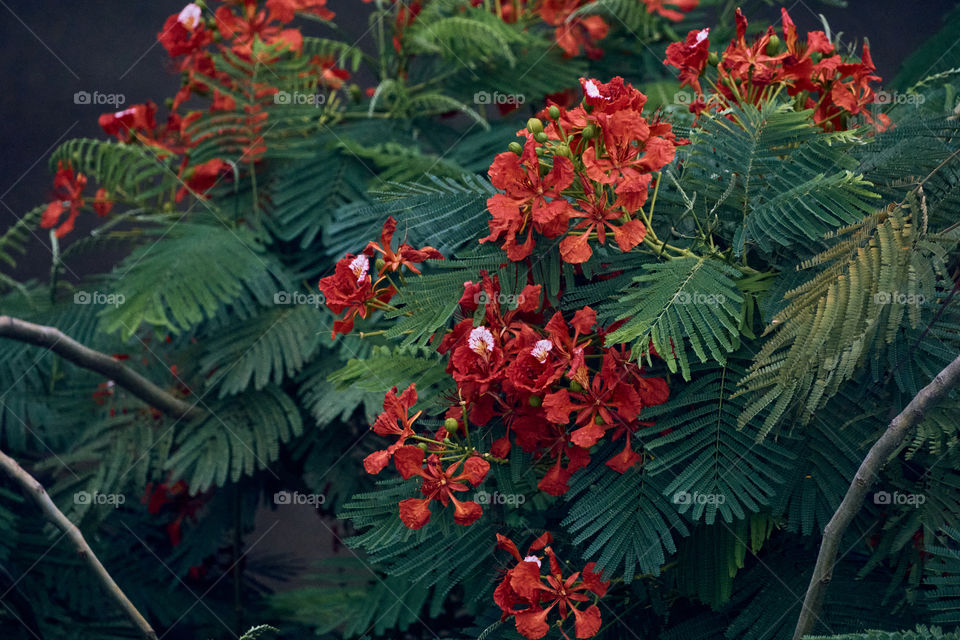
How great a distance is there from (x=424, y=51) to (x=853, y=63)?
92 cm

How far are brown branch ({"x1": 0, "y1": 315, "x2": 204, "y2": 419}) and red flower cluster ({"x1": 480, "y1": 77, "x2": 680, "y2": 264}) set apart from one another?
2.30 feet

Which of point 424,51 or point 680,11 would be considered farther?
point 680,11

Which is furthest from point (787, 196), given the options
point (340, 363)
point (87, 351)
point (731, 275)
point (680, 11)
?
point (680, 11)

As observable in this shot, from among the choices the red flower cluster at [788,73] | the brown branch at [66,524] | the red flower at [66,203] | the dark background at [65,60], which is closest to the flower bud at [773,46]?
the red flower cluster at [788,73]

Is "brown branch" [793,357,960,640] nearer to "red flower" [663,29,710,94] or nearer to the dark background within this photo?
"red flower" [663,29,710,94]

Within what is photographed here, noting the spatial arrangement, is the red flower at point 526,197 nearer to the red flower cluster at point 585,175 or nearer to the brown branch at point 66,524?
the red flower cluster at point 585,175

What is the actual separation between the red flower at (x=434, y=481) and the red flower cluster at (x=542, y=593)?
0.17 ft

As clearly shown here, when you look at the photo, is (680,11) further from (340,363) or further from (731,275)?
(731,275)

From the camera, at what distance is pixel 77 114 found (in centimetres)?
243

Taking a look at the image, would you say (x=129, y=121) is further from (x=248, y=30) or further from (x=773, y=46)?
(x=773, y=46)

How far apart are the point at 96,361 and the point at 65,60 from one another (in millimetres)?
1304

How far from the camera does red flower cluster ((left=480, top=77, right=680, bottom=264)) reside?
80 cm

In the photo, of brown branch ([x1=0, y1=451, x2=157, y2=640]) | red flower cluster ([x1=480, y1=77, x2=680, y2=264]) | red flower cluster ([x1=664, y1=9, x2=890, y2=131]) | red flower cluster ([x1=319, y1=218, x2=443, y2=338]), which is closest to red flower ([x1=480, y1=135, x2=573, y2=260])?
red flower cluster ([x1=480, y1=77, x2=680, y2=264])

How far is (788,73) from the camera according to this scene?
932mm
